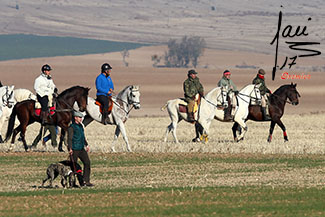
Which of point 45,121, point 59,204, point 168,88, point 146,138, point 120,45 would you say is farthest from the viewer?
point 120,45

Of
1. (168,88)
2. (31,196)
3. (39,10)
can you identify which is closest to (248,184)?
(31,196)

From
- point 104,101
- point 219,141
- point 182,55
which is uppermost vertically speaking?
point 104,101

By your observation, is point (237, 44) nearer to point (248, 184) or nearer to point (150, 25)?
point (150, 25)

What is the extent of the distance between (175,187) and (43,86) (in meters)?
8.17

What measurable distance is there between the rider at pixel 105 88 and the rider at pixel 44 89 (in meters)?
1.38

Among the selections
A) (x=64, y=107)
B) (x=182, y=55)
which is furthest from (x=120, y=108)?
(x=182, y=55)

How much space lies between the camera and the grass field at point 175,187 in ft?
44.4

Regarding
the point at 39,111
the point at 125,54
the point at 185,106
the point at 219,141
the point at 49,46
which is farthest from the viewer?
the point at 49,46

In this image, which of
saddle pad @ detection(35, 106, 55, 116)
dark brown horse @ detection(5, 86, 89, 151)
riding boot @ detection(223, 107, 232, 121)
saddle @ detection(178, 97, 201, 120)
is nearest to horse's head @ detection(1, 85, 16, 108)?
dark brown horse @ detection(5, 86, 89, 151)

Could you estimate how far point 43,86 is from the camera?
77.2 feet

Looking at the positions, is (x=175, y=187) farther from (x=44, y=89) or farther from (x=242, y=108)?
(x=242, y=108)

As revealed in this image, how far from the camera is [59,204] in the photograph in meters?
14.1

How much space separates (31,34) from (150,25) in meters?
31.5

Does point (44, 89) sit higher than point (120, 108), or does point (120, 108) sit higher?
point (44, 89)
